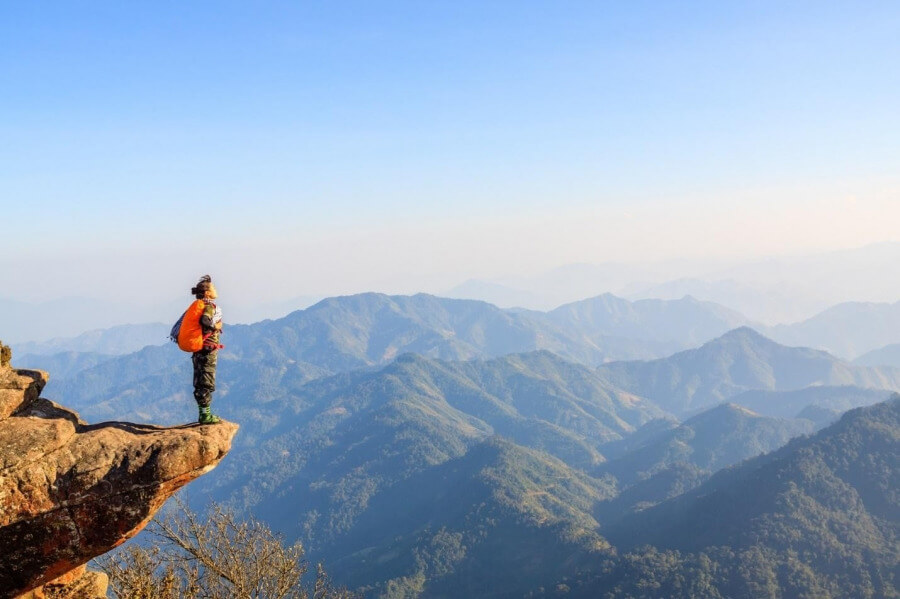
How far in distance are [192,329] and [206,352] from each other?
953 millimetres

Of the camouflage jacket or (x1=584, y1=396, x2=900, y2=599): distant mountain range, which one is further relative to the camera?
(x1=584, y1=396, x2=900, y2=599): distant mountain range

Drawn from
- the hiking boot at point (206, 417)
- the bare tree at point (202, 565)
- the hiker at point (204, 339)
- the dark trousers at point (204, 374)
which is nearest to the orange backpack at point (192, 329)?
the hiker at point (204, 339)

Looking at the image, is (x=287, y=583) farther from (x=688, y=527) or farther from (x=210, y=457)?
(x=688, y=527)

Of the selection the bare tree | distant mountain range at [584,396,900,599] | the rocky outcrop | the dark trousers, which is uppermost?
the dark trousers

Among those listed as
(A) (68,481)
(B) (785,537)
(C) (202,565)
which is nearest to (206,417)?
(A) (68,481)

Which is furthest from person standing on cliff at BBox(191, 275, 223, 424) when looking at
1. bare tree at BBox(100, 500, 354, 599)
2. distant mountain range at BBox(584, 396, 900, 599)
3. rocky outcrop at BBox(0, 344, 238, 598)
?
distant mountain range at BBox(584, 396, 900, 599)

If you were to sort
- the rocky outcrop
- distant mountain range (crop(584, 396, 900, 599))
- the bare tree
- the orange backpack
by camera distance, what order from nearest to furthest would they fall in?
1. the rocky outcrop
2. the orange backpack
3. the bare tree
4. distant mountain range (crop(584, 396, 900, 599))

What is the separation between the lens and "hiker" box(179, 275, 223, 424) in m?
19.4

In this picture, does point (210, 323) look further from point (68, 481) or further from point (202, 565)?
point (202, 565)

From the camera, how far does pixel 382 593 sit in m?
188

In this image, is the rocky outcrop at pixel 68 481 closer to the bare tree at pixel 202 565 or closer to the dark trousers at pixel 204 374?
the dark trousers at pixel 204 374

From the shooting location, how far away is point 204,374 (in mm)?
19578

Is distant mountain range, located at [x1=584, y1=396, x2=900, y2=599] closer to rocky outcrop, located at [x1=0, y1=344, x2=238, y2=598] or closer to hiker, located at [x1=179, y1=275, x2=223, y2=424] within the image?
hiker, located at [x1=179, y1=275, x2=223, y2=424]

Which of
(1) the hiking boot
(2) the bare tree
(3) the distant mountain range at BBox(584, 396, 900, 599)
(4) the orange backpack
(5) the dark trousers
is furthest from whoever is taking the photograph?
(3) the distant mountain range at BBox(584, 396, 900, 599)
